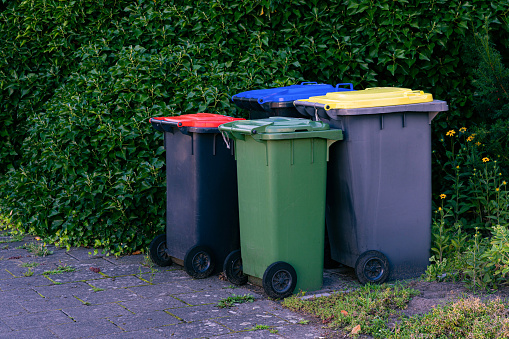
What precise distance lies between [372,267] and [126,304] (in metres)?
2.00

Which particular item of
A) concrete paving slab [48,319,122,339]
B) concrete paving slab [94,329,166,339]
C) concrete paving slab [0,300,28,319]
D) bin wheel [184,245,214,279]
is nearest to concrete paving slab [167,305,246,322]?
concrete paving slab [94,329,166,339]

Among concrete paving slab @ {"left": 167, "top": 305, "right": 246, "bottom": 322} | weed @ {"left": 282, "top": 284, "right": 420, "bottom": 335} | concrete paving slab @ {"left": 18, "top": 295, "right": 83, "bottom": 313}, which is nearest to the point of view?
weed @ {"left": 282, "top": 284, "right": 420, "bottom": 335}

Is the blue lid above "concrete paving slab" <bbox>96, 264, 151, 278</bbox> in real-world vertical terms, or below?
above

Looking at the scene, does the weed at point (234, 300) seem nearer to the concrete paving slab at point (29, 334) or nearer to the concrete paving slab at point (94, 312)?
the concrete paving slab at point (94, 312)

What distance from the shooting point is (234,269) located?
5.59m

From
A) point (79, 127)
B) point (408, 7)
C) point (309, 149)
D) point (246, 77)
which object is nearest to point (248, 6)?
point (246, 77)

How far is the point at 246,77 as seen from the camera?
7.21 meters

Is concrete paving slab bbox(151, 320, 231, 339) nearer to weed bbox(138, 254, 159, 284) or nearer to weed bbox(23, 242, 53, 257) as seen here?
weed bbox(138, 254, 159, 284)

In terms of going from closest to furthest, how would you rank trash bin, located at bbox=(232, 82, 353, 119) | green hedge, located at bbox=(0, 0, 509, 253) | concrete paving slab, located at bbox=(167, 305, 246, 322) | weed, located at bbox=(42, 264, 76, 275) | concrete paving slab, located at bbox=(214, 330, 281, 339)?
concrete paving slab, located at bbox=(214, 330, 281, 339) → concrete paving slab, located at bbox=(167, 305, 246, 322) → weed, located at bbox=(42, 264, 76, 275) → trash bin, located at bbox=(232, 82, 353, 119) → green hedge, located at bbox=(0, 0, 509, 253)

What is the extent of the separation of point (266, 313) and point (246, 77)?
3159 millimetres

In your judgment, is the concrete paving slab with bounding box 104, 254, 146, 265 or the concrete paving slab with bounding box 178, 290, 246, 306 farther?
the concrete paving slab with bounding box 104, 254, 146, 265

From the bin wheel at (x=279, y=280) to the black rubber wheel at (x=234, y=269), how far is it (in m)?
0.50

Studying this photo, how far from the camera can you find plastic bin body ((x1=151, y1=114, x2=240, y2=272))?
570cm

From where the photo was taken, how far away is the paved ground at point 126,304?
4.49m
